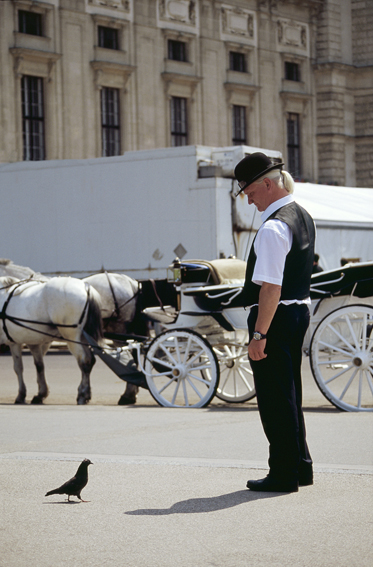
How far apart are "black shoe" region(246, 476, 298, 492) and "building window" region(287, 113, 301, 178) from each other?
38.2 meters

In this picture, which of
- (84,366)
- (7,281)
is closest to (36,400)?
(84,366)

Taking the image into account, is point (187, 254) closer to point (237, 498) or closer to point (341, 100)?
point (237, 498)

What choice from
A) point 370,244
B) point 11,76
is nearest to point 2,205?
point 370,244

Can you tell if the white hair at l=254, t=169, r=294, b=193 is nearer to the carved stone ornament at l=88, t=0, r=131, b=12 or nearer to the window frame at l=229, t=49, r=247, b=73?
the carved stone ornament at l=88, t=0, r=131, b=12

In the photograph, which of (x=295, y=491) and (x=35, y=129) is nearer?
(x=295, y=491)

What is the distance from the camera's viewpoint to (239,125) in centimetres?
4069

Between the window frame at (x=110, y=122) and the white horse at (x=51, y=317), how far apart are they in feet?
82.3

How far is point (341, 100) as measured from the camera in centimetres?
4441

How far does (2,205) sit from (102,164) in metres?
2.40

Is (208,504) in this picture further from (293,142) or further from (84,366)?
(293,142)

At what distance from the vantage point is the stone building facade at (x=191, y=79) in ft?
111

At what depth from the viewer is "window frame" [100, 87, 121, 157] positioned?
118 feet

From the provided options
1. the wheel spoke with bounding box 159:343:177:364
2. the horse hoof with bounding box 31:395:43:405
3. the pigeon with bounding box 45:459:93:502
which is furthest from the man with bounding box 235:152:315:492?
the horse hoof with bounding box 31:395:43:405

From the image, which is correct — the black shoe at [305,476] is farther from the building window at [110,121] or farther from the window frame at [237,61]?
the window frame at [237,61]
